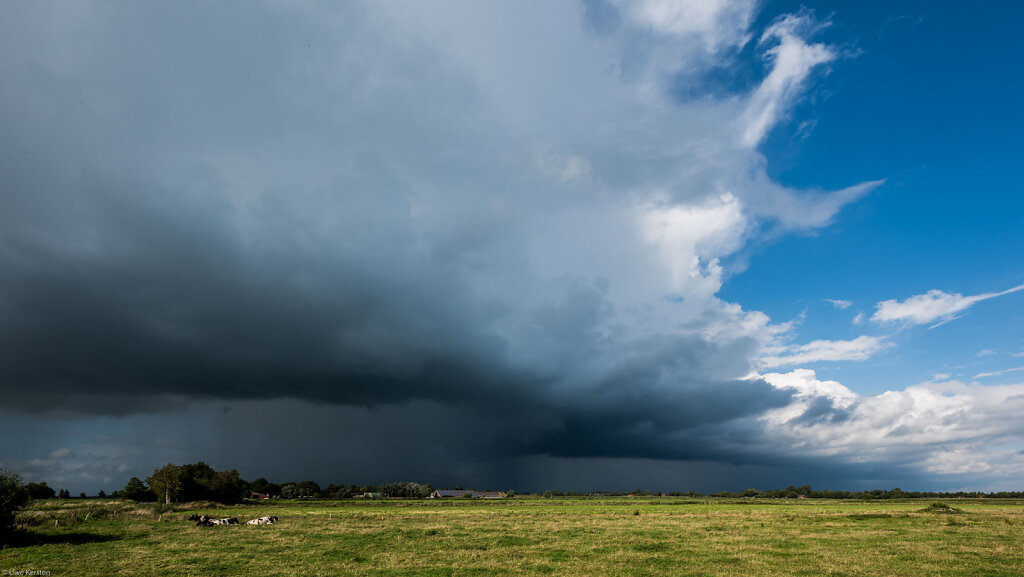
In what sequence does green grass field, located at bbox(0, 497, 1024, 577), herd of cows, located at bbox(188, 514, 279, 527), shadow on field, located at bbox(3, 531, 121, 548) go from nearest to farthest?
green grass field, located at bbox(0, 497, 1024, 577) → shadow on field, located at bbox(3, 531, 121, 548) → herd of cows, located at bbox(188, 514, 279, 527)

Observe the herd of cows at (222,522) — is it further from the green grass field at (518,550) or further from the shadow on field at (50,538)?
the shadow on field at (50,538)

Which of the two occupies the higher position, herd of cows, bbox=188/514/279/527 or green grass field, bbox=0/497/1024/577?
green grass field, bbox=0/497/1024/577

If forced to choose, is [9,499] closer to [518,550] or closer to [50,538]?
[50,538]

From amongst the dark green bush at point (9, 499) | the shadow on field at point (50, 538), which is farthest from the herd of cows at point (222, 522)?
the dark green bush at point (9, 499)

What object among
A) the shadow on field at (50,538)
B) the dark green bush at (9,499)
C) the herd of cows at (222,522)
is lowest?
the herd of cows at (222,522)

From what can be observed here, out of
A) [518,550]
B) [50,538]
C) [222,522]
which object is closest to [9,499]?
[50,538]

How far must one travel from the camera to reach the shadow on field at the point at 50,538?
1224 inches

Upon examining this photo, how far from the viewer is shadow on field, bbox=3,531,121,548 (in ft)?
102

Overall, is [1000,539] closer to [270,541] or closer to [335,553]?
[335,553]

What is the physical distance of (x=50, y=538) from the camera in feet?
109

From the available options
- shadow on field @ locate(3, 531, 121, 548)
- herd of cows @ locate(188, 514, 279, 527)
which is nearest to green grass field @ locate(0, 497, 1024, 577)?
shadow on field @ locate(3, 531, 121, 548)

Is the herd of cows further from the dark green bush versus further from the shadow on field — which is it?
the dark green bush

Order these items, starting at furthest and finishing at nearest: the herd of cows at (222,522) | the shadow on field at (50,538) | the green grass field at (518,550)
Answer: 1. the herd of cows at (222,522)
2. the shadow on field at (50,538)
3. the green grass field at (518,550)

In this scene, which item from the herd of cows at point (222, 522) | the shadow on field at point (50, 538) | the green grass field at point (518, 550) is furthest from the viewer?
the herd of cows at point (222, 522)
